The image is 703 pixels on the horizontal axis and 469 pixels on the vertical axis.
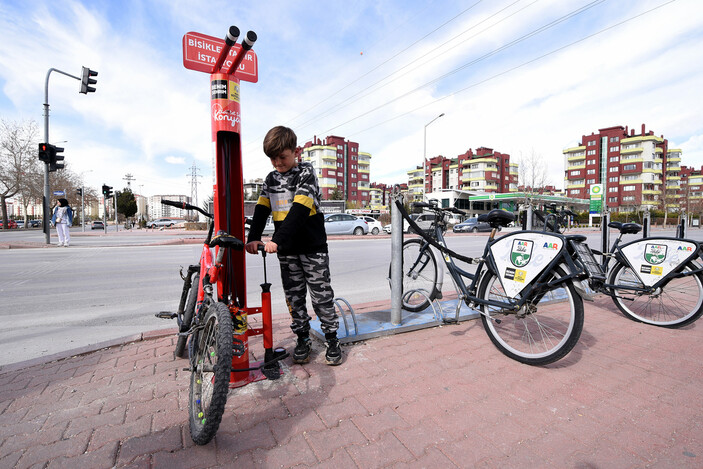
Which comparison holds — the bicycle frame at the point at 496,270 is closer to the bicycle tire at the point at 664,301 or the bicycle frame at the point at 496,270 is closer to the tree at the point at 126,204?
the bicycle tire at the point at 664,301

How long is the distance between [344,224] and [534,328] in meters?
19.5

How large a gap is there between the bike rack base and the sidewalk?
0.66 feet

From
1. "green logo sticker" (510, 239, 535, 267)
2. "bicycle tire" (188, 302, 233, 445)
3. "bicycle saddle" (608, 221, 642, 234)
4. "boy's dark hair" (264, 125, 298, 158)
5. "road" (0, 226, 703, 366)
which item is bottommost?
"road" (0, 226, 703, 366)

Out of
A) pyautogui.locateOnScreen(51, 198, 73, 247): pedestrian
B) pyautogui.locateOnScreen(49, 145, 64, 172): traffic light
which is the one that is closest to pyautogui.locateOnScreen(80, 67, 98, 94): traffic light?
pyautogui.locateOnScreen(49, 145, 64, 172): traffic light

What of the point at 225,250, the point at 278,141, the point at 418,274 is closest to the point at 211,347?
the point at 225,250

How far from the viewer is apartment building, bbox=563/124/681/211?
72750mm

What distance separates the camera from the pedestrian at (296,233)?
247 centimetres

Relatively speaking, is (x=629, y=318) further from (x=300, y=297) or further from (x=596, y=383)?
(x=300, y=297)

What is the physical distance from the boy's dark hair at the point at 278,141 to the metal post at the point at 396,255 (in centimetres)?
115

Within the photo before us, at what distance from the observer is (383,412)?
2105mm

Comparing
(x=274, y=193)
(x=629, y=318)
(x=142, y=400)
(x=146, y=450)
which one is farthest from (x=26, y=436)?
(x=629, y=318)

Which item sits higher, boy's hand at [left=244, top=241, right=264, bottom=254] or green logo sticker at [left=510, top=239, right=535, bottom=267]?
boy's hand at [left=244, top=241, right=264, bottom=254]

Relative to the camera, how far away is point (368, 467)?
166 centimetres

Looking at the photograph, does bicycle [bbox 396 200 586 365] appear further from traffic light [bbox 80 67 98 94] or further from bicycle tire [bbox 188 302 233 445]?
traffic light [bbox 80 67 98 94]
